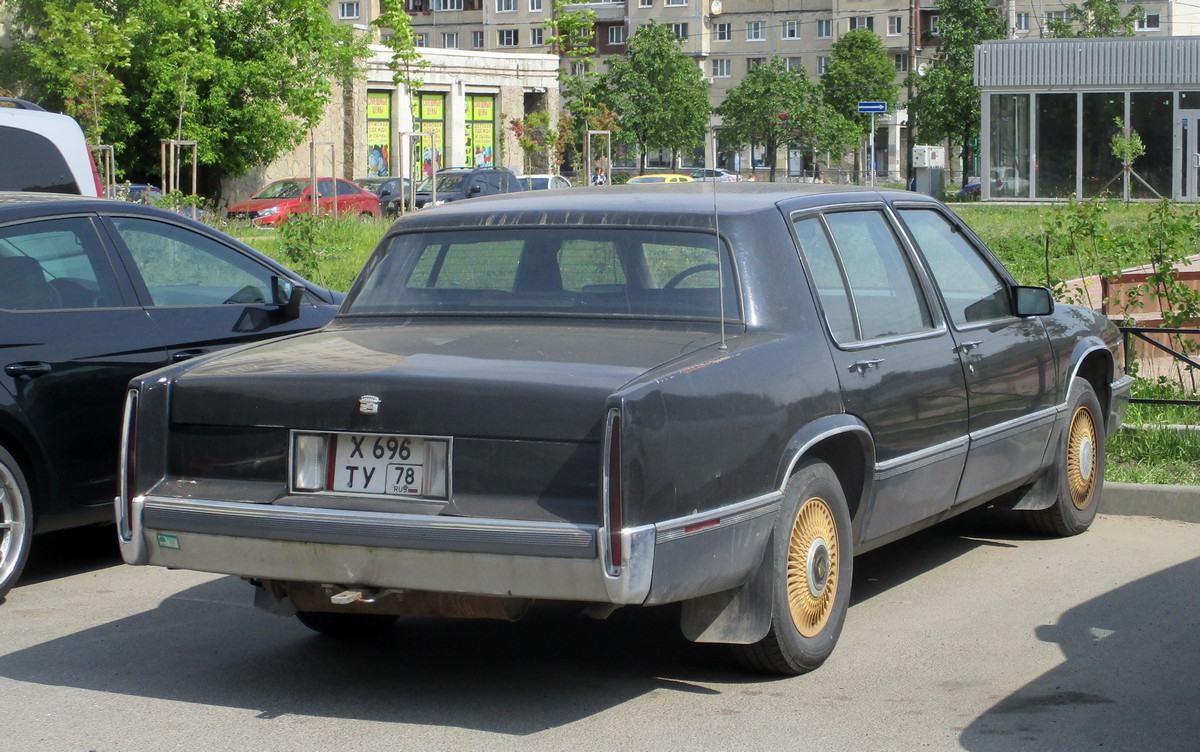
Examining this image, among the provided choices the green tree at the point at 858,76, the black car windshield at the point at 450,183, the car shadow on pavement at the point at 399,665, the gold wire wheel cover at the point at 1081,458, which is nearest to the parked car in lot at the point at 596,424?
the car shadow on pavement at the point at 399,665

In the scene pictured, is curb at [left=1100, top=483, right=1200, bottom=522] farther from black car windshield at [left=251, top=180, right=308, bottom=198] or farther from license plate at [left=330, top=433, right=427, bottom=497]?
black car windshield at [left=251, top=180, right=308, bottom=198]

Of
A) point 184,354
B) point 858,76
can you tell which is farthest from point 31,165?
point 858,76

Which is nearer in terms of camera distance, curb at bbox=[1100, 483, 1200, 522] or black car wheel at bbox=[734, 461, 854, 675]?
→ black car wheel at bbox=[734, 461, 854, 675]

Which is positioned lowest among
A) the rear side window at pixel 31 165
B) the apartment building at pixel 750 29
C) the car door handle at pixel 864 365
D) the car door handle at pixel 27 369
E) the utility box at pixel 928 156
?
the car door handle at pixel 27 369

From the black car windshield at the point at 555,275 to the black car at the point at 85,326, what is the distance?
158cm

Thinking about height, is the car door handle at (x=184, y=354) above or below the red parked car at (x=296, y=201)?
below

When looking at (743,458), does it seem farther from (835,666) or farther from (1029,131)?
(1029,131)

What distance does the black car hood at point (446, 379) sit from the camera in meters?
4.27

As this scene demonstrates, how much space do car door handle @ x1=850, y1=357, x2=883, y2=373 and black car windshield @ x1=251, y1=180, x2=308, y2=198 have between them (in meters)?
30.3

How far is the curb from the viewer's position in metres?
7.60

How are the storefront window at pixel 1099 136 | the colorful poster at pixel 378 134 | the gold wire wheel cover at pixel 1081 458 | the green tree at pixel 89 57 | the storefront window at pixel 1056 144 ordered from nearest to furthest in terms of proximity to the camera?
the gold wire wheel cover at pixel 1081 458 < the green tree at pixel 89 57 < the storefront window at pixel 1099 136 < the storefront window at pixel 1056 144 < the colorful poster at pixel 378 134

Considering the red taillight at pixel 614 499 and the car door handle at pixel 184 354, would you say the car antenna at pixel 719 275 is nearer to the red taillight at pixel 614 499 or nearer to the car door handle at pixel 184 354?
the red taillight at pixel 614 499

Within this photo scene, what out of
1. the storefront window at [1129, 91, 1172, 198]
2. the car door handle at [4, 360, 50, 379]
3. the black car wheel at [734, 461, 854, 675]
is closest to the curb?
the black car wheel at [734, 461, 854, 675]

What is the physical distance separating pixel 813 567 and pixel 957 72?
6033 centimetres
